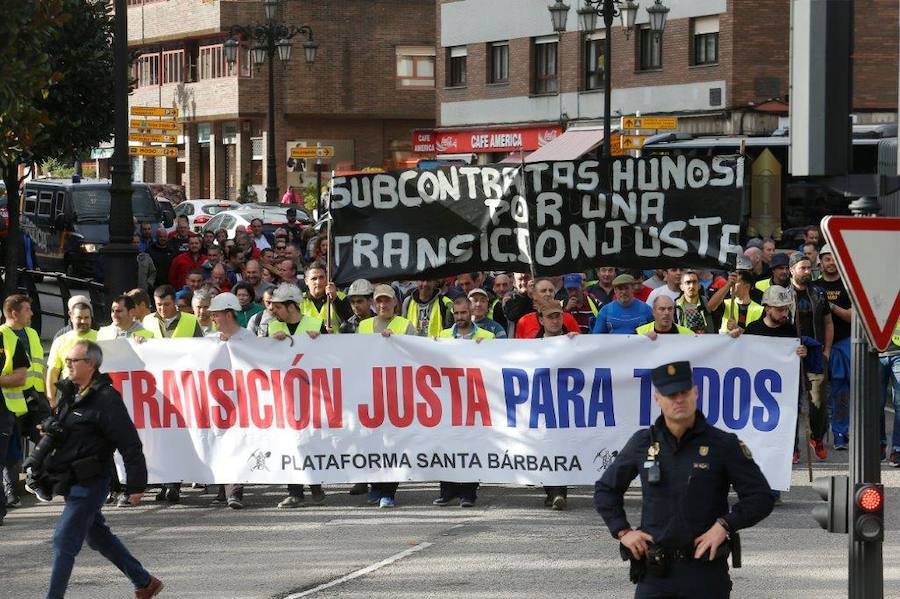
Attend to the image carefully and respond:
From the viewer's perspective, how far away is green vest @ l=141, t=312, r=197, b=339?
1356 cm

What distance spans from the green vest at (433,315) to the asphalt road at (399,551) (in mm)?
1745

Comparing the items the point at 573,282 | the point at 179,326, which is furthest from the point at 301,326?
the point at 573,282

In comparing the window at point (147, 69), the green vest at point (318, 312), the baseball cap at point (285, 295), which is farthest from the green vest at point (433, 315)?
the window at point (147, 69)

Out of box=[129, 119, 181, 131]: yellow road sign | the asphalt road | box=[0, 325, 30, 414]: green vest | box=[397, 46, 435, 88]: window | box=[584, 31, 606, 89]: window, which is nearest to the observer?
the asphalt road

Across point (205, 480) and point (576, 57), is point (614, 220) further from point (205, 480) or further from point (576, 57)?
point (576, 57)

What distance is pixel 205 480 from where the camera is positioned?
12.9 meters

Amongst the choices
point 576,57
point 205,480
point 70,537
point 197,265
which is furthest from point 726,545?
point 576,57

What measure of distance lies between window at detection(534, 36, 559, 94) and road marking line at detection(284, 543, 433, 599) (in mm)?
39047

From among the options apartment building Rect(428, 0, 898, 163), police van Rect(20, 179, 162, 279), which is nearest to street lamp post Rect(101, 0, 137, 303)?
police van Rect(20, 179, 162, 279)

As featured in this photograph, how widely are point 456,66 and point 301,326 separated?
41516 mm

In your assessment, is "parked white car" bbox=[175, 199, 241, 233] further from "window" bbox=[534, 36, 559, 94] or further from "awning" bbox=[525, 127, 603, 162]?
"window" bbox=[534, 36, 559, 94]

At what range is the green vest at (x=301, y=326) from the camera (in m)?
13.1

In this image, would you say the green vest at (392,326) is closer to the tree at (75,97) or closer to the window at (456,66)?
the tree at (75,97)

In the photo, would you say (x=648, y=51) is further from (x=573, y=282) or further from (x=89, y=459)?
(x=89, y=459)
